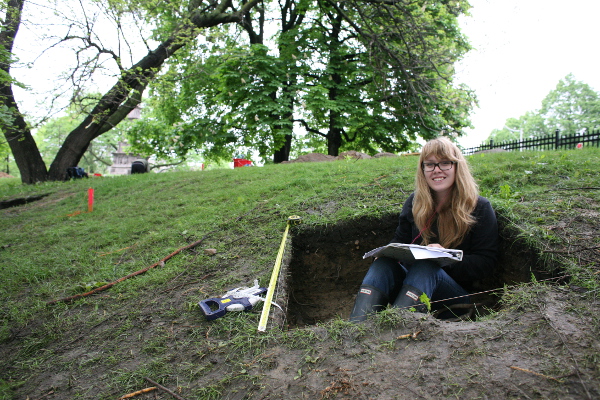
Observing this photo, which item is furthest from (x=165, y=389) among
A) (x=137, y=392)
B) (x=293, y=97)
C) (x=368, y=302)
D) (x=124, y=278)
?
(x=293, y=97)

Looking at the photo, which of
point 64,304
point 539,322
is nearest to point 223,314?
point 64,304

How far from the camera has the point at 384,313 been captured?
2.34 meters

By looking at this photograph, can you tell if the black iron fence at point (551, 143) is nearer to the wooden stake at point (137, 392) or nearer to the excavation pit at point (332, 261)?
the excavation pit at point (332, 261)

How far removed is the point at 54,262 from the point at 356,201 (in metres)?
3.90

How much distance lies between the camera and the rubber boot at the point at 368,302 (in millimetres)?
2656

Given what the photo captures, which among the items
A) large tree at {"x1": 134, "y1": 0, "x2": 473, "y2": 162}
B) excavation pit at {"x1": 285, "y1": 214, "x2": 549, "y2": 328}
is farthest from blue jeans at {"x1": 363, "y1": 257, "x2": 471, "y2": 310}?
large tree at {"x1": 134, "y1": 0, "x2": 473, "y2": 162}

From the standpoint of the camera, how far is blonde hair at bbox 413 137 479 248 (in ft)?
9.61

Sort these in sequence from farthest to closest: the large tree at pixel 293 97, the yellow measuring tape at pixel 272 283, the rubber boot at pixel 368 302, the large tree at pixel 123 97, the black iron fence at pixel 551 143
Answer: the black iron fence at pixel 551 143, the large tree at pixel 293 97, the large tree at pixel 123 97, the rubber boot at pixel 368 302, the yellow measuring tape at pixel 272 283

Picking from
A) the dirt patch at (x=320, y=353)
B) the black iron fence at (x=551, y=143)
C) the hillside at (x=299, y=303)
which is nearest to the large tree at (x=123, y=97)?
the hillside at (x=299, y=303)

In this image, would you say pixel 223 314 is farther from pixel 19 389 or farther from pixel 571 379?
pixel 571 379

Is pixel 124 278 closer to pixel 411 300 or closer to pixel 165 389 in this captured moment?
pixel 165 389

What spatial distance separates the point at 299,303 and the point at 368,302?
56.2 inches

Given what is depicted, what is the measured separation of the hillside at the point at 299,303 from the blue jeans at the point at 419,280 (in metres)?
0.30

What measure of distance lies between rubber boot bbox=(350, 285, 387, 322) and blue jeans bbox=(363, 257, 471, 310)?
5 cm
